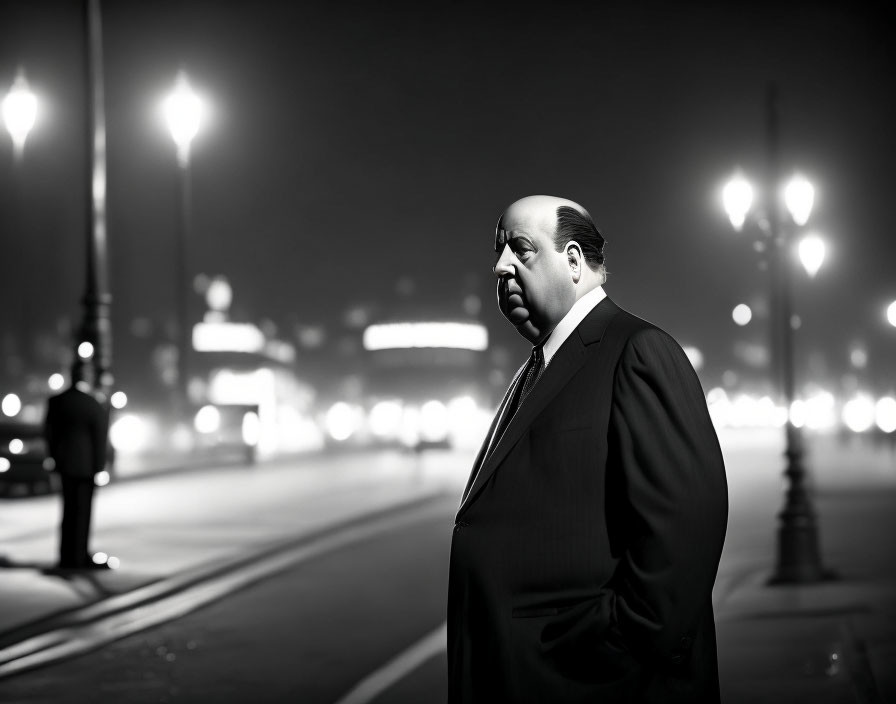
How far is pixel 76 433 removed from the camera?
12.9 metres

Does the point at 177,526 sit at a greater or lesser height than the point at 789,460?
lesser

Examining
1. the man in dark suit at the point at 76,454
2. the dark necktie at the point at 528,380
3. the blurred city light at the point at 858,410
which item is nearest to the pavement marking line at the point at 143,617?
the man in dark suit at the point at 76,454

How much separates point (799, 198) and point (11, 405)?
182 feet

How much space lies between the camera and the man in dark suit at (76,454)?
12875 mm

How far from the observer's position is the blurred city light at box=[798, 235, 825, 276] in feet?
106

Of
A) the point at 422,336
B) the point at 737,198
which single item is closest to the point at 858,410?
the point at 422,336

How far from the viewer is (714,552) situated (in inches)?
131

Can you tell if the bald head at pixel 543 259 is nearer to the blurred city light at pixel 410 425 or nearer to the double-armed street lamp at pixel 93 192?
the double-armed street lamp at pixel 93 192

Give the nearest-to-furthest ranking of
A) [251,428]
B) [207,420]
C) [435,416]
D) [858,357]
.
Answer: [251,428], [207,420], [435,416], [858,357]

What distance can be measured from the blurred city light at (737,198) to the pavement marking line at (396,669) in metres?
14.3

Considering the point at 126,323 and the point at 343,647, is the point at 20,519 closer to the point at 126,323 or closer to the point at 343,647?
the point at 343,647

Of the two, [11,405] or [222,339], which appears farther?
[11,405]

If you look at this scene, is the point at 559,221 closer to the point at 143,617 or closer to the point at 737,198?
the point at 143,617

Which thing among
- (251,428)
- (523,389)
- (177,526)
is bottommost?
(177,526)
